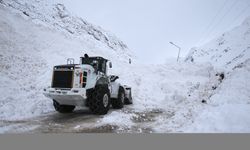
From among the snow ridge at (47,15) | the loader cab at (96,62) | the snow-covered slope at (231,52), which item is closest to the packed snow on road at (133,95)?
the loader cab at (96,62)

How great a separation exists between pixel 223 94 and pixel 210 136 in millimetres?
4438

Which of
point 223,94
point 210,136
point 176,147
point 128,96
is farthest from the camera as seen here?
point 128,96

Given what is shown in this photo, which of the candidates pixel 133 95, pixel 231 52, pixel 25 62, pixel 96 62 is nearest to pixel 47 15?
pixel 25 62

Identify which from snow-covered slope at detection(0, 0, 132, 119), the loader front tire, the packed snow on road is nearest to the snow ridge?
snow-covered slope at detection(0, 0, 132, 119)

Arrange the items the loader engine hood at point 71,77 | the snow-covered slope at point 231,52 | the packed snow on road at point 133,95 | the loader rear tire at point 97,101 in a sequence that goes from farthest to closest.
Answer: the snow-covered slope at point 231,52
the loader rear tire at point 97,101
the loader engine hood at point 71,77
the packed snow on road at point 133,95

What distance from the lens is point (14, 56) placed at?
65.3 ft

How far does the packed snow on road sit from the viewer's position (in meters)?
7.81

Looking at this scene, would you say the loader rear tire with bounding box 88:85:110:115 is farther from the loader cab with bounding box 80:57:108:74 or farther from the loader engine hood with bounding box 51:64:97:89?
the loader cab with bounding box 80:57:108:74

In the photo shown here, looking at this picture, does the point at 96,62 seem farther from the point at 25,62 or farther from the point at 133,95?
the point at 25,62

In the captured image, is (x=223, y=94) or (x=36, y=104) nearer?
(x=223, y=94)

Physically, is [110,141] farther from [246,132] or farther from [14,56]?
[14,56]

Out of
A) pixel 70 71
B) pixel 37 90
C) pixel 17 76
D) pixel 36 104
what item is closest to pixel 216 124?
pixel 70 71

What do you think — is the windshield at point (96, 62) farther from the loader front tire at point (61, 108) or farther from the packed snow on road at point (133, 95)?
the loader front tire at point (61, 108)

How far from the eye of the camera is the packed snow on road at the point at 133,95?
7.81 metres
